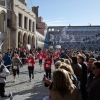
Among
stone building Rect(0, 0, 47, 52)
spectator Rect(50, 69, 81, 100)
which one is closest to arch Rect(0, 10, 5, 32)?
stone building Rect(0, 0, 47, 52)

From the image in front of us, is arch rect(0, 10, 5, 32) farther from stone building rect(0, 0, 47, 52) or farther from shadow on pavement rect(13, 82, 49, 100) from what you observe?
shadow on pavement rect(13, 82, 49, 100)

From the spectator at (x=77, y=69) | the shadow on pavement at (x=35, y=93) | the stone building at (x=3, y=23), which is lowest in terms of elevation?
the shadow on pavement at (x=35, y=93)

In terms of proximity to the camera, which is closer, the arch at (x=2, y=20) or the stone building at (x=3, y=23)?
the stone building at (x=3, y=23)

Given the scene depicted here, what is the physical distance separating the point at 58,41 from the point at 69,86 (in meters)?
84.0

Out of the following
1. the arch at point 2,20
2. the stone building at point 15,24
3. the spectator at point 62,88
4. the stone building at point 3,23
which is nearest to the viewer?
the spectator at point 62,88

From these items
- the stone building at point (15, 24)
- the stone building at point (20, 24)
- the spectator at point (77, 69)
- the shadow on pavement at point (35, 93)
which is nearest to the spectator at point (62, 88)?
the spectator at point (77, 69)

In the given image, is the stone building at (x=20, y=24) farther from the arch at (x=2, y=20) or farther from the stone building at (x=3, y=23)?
the arch at (x=2, y=20)

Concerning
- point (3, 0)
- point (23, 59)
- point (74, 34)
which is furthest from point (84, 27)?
point (23, 59)

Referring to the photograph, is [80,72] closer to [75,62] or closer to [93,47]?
[75,62]

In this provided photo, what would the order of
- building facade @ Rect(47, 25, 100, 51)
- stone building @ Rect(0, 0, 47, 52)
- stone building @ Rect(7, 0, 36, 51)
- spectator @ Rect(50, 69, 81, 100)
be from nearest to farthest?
spectator @ Rect(50, 69, 81, 100) → stone building @ Rect(0, 0, 47, 52) → stone building @ Rect(7, 0, 36, 51) → building facade @ Rect(47, 25, 100, 51)

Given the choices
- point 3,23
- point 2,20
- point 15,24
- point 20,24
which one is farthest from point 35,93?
point 20,24

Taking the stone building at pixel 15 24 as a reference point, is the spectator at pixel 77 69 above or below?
below

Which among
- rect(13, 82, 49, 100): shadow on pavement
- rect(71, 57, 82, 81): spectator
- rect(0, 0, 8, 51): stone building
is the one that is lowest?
rect(13, 82, 49, 100): shadow on pavement

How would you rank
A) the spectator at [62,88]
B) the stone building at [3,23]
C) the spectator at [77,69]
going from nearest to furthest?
the spectator at [62,88]
the spectator at [77,69]
the stone building at [3,23]
